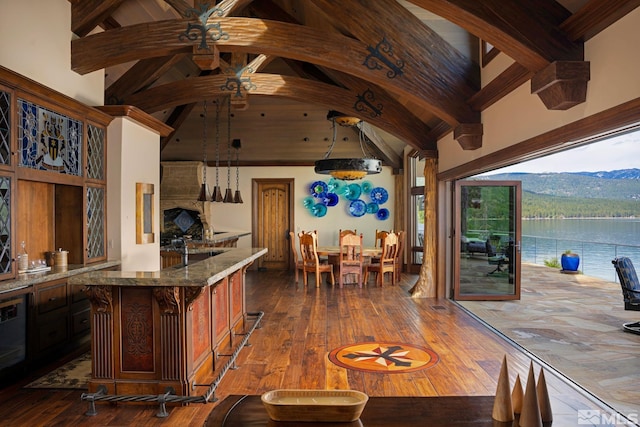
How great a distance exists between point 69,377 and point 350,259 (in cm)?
563

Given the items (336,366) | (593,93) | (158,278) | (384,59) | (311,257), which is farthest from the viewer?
(311,257)

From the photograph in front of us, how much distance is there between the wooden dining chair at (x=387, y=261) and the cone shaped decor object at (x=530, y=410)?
7.44m

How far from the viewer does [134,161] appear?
6.36 meters

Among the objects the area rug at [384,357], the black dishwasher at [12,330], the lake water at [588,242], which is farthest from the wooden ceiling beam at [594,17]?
the lake water at [588,242]

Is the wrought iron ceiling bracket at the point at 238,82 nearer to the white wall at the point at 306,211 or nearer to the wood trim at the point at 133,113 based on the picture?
the wood trim at the point at 133,113

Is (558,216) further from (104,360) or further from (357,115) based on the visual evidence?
(104,360)

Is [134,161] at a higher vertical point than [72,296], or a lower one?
higher

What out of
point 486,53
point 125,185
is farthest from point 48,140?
point 486,53

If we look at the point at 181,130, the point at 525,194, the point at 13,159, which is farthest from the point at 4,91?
the point at 525,194

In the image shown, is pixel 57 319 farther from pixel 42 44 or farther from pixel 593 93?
pixel 593 93

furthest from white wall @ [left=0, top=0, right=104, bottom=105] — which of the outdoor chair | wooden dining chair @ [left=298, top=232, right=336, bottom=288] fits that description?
the outdoor chair

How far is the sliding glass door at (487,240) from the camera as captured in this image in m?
7.64

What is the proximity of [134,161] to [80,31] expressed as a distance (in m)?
1.65

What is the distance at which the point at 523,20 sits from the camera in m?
3.93
